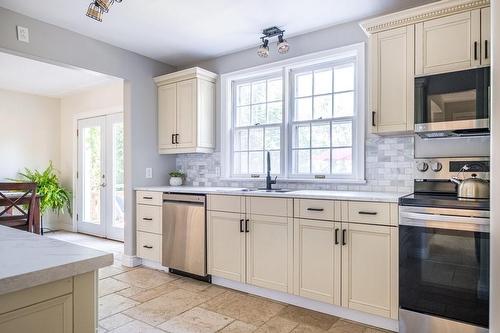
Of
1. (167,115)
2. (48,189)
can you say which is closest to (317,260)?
(167,115)

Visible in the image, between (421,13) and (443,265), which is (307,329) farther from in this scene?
(421,13)

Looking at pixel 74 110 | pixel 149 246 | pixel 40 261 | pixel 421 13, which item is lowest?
pixel 149 246

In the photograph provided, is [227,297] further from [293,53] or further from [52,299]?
[293,53]

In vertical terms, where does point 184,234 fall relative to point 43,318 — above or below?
below

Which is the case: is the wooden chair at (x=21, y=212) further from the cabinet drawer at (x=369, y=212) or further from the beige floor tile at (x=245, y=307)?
the cabinet drawer at (x=369, y=212)

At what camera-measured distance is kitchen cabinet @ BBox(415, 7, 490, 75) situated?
7.31 ft

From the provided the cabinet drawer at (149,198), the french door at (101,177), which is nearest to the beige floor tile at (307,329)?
the cabinet drawer at (149,198)

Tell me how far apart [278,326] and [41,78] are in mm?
4862

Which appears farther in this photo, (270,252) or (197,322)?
(270,252)

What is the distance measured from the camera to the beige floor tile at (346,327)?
2322 mm

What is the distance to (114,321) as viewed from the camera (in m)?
2.44

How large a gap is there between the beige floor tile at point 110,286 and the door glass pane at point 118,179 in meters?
1.93

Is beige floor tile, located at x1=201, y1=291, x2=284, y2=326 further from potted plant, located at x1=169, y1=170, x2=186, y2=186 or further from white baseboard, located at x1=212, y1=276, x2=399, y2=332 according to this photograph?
potted plant, located at x1=169, y1=170, x2=186, y2=186

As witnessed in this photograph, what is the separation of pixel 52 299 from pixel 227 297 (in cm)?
230
